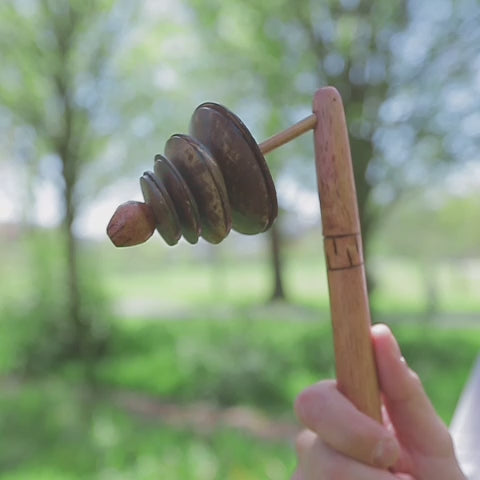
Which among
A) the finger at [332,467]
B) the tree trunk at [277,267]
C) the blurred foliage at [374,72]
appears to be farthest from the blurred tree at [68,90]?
the finger at [332,467]

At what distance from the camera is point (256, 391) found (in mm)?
4230

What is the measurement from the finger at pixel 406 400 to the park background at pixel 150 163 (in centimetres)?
226

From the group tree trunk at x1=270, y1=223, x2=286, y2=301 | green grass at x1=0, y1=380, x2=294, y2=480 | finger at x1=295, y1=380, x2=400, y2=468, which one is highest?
tree trunk at x1=270, y1=223, x2=286, y2=301

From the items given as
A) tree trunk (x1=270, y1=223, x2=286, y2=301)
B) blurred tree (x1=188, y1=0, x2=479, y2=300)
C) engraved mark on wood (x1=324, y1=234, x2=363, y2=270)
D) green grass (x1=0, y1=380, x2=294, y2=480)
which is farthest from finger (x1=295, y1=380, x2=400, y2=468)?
tree trunk (x1=270, y1=223, x2=286, y2=301)

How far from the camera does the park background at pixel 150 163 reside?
11.5 feet

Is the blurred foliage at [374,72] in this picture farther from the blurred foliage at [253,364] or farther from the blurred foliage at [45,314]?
the blurred foliage at [45,314]

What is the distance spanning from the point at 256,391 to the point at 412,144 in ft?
6.83

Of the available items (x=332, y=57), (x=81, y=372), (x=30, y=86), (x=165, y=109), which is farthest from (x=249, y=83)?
(x=81, y=372)

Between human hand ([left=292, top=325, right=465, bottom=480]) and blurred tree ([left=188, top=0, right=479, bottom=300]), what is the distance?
3.47 metres

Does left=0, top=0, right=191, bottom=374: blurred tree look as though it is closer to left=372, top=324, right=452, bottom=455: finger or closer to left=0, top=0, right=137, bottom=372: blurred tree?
left=0, top=0, right=137, bottom=372: blurred tree

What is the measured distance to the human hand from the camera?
0.61 meters

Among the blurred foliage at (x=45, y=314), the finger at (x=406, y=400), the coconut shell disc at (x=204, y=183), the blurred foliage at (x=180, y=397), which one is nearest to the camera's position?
the coconut shell disc at (x=204, y=183)

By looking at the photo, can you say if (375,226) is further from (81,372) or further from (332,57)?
(81,372)

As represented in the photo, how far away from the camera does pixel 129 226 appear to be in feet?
1.83
